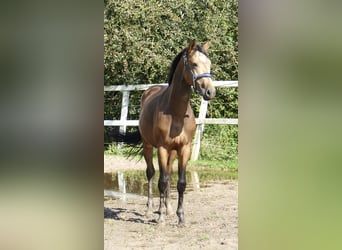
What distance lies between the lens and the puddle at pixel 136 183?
50.0 inches

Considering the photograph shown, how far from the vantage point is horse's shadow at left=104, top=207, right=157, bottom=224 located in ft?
4.22

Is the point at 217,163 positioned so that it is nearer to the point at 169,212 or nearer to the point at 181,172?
the point at 181,172

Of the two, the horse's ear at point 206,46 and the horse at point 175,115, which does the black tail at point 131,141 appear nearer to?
the horse at point 175,115

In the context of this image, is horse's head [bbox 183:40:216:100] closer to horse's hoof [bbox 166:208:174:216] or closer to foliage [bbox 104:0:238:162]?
foliage [bbox 104:0:238:162]

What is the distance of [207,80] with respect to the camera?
1.20 meters

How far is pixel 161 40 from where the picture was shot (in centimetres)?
128

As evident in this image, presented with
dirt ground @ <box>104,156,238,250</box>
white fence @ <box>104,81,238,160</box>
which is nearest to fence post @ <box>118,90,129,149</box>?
white fence @ <box>104,81,238,160</box>
